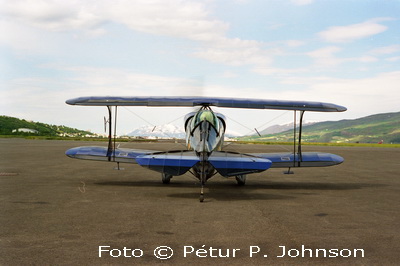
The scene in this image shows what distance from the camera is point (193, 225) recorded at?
7.84 m

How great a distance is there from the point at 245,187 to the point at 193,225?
6671 millimetres

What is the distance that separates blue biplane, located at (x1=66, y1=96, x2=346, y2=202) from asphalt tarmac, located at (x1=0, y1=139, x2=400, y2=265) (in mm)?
922

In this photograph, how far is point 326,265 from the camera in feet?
18.1

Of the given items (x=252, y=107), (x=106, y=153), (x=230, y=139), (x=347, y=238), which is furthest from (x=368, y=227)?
(x=106, y=153)

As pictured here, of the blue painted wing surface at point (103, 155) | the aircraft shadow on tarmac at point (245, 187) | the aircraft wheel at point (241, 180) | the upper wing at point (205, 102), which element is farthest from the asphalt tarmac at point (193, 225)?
the upper wing at point (205, 102)

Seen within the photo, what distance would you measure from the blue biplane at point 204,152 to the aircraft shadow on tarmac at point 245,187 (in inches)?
25.6

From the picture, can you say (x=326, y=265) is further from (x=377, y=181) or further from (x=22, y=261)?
(x=377, y=181)

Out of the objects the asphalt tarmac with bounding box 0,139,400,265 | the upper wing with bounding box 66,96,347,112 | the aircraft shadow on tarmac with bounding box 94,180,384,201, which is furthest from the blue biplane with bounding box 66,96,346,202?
the asphalt tarmac with bounding box 0,139,400,265

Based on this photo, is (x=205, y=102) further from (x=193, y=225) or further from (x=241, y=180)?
(x=193, y=225)

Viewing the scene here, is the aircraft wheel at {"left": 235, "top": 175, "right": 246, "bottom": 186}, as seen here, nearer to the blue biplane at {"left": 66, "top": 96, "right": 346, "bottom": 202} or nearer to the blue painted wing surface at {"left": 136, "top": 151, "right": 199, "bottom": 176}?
the blue biplane at {"left": 66, "top": 96, "right": 346, "bottom": 202}

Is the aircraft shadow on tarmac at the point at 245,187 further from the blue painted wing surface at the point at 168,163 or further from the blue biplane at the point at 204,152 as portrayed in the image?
the blue painted wing surface at the point at 168,163

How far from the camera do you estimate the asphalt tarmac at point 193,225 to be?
A: 582cm

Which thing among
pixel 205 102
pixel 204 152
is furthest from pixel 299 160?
pixel 204 152

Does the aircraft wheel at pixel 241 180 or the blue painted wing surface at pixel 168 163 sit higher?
the blue painted wing surface at pixel 168 163
